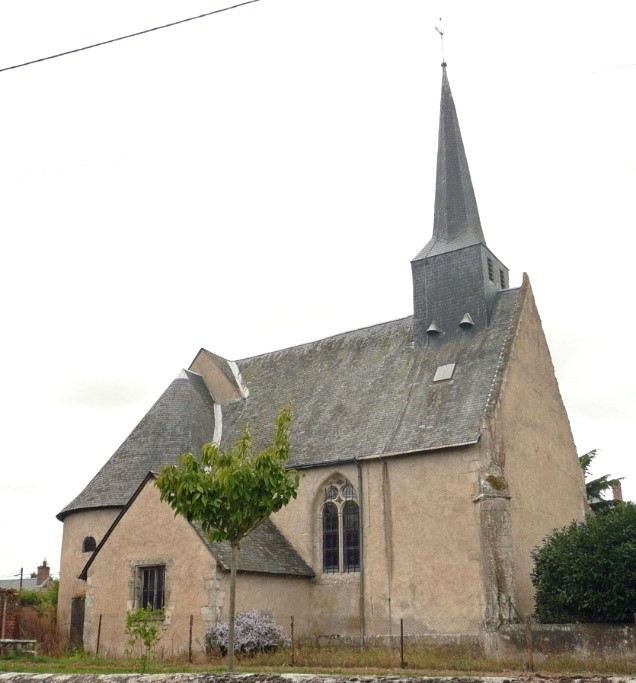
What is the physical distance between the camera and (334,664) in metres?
16.7

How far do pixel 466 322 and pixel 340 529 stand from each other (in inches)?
280

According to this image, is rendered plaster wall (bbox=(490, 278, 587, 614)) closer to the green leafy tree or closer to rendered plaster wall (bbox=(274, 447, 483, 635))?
rendered plaster wall (bbox=(274, 447, 483, 635))

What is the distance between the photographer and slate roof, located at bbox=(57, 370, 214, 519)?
24.5m

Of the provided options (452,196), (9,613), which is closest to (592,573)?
(452,196)

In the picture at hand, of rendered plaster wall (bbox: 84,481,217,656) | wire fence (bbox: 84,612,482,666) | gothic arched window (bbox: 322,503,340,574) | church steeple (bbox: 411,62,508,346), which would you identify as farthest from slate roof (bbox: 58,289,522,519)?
wire fence (bbox: 84,612,482,666)

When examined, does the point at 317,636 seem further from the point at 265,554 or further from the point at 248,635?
the point at 248,635

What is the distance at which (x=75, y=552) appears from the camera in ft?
81.3

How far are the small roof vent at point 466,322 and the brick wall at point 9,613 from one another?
1544cm

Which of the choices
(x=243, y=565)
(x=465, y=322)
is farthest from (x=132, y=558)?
(x=465, y=322)

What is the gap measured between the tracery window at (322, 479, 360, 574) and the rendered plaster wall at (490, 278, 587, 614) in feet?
14.5

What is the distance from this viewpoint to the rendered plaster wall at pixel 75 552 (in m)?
24.1

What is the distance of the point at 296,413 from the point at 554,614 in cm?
1079

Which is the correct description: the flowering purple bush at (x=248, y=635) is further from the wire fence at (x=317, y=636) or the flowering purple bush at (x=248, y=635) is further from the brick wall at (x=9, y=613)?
the brick wall at (x=9, y=613)

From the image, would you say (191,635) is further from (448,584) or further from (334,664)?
(448,584)
